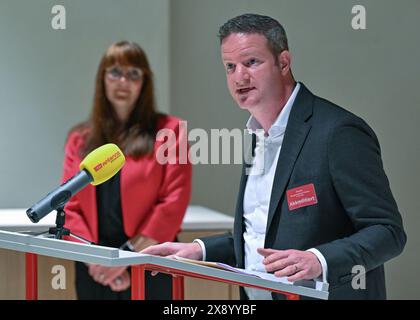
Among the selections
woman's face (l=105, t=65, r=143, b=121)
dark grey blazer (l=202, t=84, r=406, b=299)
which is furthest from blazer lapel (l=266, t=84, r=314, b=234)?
woman's face (l=105, t=65, r=143, b=121)

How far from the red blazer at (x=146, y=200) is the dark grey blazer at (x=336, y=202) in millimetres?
1191

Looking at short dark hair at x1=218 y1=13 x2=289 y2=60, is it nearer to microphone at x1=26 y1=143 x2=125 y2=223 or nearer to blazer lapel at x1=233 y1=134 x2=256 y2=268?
blazer lapel at x1=233 y1=134 x2=256 y2=268

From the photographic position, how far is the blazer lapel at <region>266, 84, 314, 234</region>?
6.15 ft

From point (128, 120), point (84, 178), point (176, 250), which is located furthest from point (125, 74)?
point (84, 178)

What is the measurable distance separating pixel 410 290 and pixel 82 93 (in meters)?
2.08

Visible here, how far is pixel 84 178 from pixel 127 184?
1.50m

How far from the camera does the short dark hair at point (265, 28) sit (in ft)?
6.23

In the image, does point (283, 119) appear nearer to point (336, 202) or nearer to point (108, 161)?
point (336, 202)

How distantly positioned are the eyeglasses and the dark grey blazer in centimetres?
140

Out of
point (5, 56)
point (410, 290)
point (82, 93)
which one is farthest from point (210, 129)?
point (410, 290)

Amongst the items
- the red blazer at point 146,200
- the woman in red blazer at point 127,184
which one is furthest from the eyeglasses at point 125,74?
the red blazer at point 146,200

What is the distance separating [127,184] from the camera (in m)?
3.12

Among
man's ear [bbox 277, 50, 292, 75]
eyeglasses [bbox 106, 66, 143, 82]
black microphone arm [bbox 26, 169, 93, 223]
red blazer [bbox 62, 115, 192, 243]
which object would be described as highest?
man's ear [bbox 277, 50, 292, 75]
